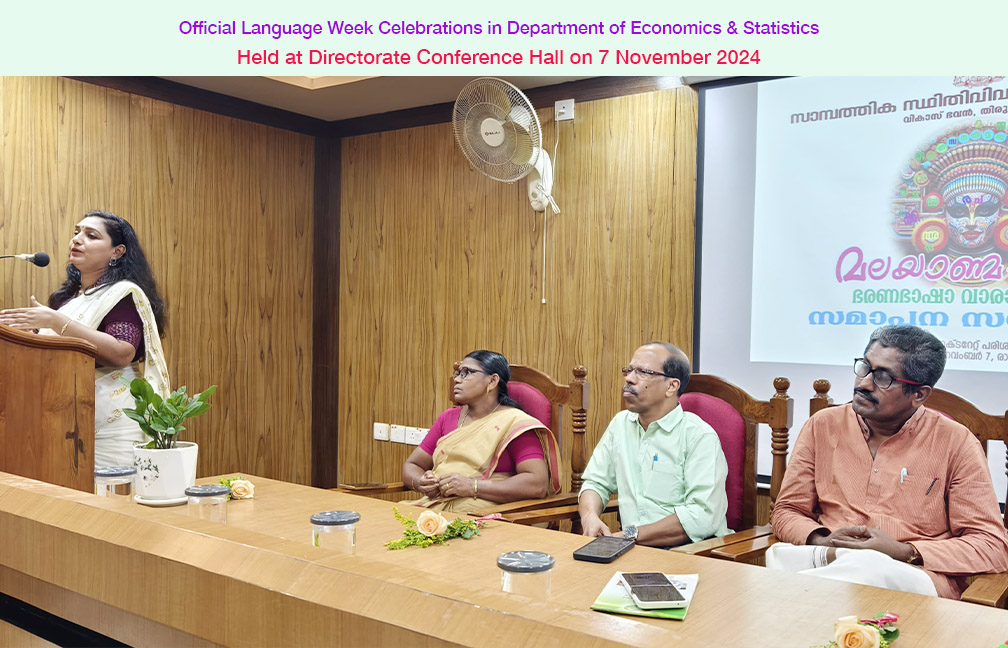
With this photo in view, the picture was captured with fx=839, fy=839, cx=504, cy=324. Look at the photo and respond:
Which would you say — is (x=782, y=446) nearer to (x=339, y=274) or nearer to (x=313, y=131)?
(x=339, y=274)

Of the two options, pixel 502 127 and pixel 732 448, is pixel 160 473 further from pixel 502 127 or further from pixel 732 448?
pixel 502 127

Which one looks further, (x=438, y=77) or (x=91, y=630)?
(x=438, y=77)

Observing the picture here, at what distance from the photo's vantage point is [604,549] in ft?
5.72

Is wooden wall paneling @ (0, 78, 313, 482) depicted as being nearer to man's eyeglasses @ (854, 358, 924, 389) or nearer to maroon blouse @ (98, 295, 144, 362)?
maroon blouse @ (98, 295, 144, 362)

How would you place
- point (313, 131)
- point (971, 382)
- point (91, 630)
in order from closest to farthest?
point (91, 630) < point (971, 382) < point (313, 131)

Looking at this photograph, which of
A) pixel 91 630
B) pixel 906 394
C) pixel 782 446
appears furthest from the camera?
pixel 782 446

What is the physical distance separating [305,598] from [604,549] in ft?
3.66

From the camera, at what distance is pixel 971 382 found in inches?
115

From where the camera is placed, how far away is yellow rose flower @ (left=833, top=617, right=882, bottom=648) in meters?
1.07

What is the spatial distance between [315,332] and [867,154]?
3001 mm

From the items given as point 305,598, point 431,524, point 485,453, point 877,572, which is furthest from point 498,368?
point 305,598

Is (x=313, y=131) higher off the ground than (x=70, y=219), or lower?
higher

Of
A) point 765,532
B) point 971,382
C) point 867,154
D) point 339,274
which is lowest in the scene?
point 765,532

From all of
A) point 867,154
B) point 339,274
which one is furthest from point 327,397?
point 867,154
